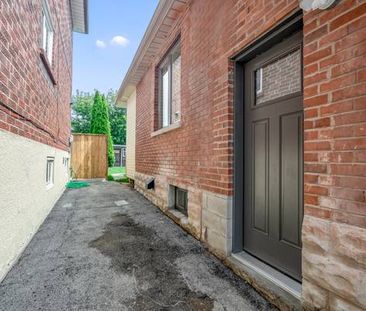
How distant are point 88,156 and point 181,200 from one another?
347 inches

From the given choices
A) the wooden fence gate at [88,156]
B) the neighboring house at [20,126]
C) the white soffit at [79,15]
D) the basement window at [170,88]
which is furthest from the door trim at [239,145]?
the wooden fence gate at [88,156]

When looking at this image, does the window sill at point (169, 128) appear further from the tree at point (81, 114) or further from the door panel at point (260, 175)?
the tree at point (81, 114)

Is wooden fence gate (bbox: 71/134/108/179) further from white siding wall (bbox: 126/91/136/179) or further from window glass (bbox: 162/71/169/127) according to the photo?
window glass (bbox: 162/71/169/127)

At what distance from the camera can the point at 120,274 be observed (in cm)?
229

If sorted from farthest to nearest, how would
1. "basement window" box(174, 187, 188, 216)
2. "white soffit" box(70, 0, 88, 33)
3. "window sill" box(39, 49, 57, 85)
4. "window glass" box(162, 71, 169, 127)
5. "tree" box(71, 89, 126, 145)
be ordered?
"tree" box(71, 89, 126, 145), "white soffit" box(70, 0, 88, 33), "window glass" box(162, 71, 169, 127), "basement window" box(174, 187, 188, 216), "window sill" box(39, 49, 57, 85)

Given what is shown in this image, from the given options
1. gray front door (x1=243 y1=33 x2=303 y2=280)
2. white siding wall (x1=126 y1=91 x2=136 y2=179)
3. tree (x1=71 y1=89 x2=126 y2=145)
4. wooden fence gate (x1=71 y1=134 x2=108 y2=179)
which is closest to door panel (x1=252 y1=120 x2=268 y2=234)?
gray front door (x1=243 y1=33 x2=303 y2=280)

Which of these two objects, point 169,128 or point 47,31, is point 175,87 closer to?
point 169,128

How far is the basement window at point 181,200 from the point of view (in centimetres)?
413

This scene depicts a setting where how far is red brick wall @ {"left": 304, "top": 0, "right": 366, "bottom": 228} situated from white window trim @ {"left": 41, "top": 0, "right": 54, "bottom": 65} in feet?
13.6

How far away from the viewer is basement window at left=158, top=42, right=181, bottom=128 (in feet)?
15.8

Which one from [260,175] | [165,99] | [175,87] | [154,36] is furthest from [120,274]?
[154,36]

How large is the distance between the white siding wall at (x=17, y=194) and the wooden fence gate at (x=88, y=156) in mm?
8303

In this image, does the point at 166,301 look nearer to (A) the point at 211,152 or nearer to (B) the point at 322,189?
(B) the point at 322,189

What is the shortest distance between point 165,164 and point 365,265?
12.7ft
